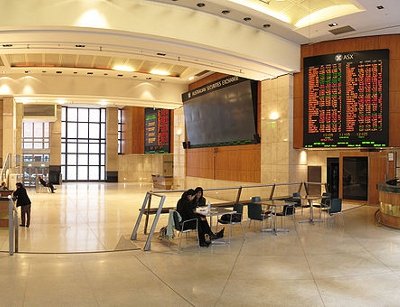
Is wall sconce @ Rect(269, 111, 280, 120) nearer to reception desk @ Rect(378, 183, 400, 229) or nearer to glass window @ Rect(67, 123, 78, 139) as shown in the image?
reception desk @ Rect(378, 183, 400, 229)

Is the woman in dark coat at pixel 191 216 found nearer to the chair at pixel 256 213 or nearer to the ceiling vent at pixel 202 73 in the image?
the chair at pixel 256 213

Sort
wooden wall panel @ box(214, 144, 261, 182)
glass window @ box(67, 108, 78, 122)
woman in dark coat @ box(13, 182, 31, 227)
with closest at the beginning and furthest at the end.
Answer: woman in dark coat @ box(13, 182, 31, 227), wooden wall panel @ box(214, 144, 261, 182), glass window @ box(67, 108, 78, 122)

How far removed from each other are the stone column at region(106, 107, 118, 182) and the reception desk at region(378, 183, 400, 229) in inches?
994

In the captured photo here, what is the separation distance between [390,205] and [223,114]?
26.8ft

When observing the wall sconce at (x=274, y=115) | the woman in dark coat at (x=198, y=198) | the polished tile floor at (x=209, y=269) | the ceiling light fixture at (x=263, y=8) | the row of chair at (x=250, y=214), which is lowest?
the polished tile floor at (x=209, y=269)

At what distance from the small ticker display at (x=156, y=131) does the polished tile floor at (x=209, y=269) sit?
15263mm

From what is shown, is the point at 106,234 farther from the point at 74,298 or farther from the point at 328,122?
the point at 328,122

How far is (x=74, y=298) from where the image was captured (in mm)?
4676

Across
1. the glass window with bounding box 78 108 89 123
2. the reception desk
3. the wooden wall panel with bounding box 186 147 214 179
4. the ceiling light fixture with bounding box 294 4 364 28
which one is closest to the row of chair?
the reception desk

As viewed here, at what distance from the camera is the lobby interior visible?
5082 mm

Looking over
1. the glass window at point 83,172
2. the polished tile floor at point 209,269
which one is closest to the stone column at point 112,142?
the glass window at point 83,172

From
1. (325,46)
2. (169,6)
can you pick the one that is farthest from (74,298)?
(325,46)

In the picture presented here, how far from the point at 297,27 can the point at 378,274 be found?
815 cm

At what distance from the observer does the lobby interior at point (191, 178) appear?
5082 mm
